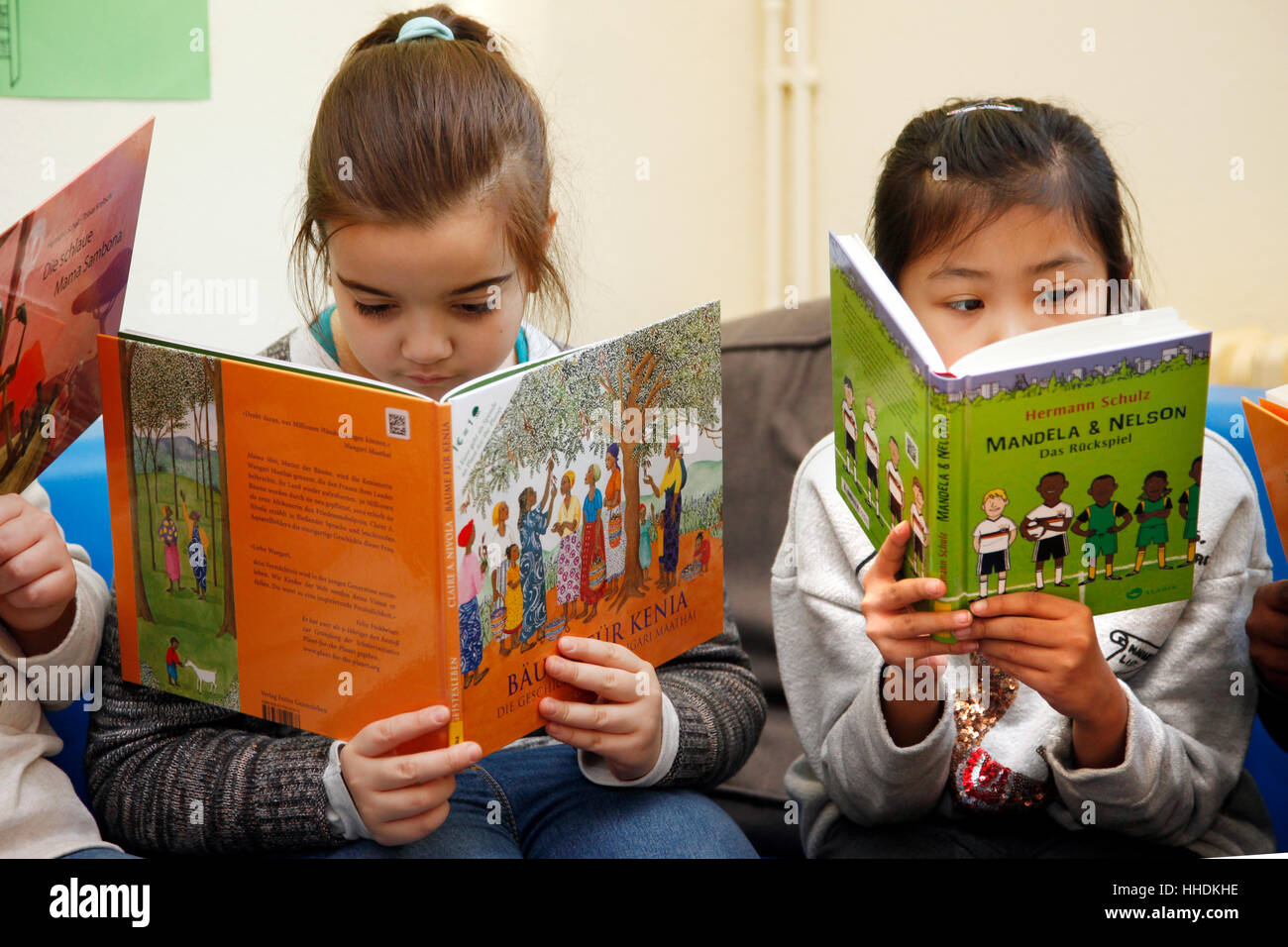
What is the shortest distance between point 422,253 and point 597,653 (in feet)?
1.24

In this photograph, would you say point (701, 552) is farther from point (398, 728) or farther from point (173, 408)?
point (173, 408)

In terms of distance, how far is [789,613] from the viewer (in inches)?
48.4

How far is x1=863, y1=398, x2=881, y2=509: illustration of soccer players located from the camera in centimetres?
99

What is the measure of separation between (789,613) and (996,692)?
0.68 feet

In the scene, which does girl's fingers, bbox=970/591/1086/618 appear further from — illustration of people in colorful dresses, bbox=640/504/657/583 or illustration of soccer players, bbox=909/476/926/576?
illustration of people in colorful dresses, bbox=640/504/657/583

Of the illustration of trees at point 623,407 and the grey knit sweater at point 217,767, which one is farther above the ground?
the illustration of trees at point 623,407

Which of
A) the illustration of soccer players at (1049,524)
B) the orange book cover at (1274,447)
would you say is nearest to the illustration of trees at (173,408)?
the illustration of soccer players at (1049,524)

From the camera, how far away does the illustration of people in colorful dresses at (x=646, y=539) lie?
3.46 ft

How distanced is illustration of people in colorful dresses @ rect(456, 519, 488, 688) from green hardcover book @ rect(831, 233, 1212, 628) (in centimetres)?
32

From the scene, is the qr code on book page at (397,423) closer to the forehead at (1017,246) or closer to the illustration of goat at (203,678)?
the illustration of goat at (203,678)

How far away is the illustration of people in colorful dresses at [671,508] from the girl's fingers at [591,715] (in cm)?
12

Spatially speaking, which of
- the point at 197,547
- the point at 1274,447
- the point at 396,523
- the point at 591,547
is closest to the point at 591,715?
the point at 591,547

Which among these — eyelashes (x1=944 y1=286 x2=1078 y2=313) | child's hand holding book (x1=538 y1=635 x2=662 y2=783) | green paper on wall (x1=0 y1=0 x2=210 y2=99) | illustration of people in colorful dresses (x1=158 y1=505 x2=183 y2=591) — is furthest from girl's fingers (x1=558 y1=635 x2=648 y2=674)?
green paper on wall (x1=0 y1=0 x2=210 y2=99)

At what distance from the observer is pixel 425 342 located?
110cm
